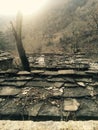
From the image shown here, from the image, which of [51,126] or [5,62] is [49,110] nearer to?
[51,126]

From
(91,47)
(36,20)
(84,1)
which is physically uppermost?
(84,1)

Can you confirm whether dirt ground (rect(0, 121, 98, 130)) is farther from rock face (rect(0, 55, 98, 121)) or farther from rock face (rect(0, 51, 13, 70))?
rock face (rect(0, 51, 13, 70))

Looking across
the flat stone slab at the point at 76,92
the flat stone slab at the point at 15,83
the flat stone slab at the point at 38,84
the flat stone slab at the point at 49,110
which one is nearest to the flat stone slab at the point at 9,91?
the flat stone slab at the point at 15,83

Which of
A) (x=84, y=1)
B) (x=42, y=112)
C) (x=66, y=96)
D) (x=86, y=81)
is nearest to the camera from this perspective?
(x=42, y=112)

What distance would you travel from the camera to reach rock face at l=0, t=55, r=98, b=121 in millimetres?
3740

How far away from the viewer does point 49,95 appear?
4.65 metres

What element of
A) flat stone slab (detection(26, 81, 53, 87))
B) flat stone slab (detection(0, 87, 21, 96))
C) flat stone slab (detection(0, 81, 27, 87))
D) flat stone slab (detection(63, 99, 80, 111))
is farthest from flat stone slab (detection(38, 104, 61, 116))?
flat stone slab (detection(0, 81, 27, 87))

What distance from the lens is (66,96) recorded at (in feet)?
14.8

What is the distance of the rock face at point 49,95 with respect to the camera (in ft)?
12.3

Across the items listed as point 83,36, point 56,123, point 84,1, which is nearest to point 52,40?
point 83,36

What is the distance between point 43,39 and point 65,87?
15.7m

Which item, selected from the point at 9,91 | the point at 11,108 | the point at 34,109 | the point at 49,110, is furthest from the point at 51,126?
the point at 9,91

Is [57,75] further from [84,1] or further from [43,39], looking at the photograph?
[84,1]

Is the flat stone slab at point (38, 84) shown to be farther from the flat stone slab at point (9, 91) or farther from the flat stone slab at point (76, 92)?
the flat stone slab at point (76, 92)
